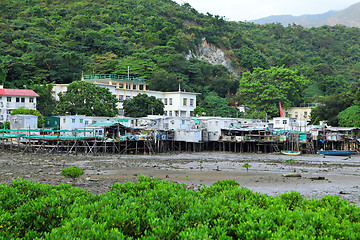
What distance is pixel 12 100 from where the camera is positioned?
6756 centimetres

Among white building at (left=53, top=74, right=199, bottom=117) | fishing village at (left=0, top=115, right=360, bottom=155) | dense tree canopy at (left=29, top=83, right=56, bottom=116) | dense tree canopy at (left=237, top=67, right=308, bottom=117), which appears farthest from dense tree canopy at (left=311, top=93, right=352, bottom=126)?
dense tree canopy at (left=29, top=83, right=56, bottom=116)

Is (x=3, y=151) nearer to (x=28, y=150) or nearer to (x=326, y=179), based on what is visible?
(x=28, y=150)

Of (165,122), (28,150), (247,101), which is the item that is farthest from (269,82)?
(28,150)

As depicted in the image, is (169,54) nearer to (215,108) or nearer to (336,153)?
(215,108)

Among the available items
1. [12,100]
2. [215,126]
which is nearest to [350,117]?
[215,126]

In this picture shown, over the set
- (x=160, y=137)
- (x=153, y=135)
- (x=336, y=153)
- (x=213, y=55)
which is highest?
(x=213, y=55)

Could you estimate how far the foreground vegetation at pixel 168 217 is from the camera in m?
8.93

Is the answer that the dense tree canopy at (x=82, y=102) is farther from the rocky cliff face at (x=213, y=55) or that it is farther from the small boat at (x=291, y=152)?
the rocky cliff face at (x=213, y=55)

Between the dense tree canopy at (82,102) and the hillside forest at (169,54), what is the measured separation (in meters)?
14.6

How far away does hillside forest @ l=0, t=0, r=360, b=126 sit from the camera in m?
86.7

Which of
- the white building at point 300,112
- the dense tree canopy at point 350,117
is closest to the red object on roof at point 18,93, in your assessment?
the dense tree canopy at point 350,117

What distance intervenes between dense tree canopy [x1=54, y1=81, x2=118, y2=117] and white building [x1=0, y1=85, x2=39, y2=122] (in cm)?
679

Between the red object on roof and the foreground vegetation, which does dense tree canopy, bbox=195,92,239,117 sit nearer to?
the red object on roof

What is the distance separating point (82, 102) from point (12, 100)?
44.9ft
